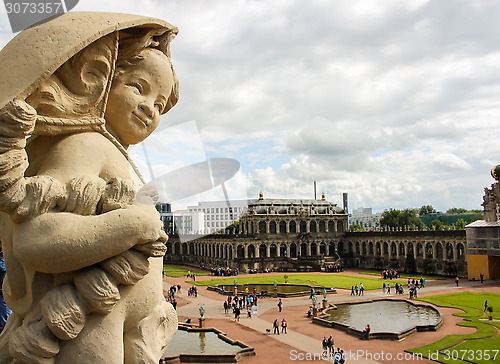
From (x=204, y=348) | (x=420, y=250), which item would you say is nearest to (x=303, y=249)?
(x=420, y=250)

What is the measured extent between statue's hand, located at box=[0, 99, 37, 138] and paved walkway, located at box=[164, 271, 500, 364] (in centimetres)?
1749

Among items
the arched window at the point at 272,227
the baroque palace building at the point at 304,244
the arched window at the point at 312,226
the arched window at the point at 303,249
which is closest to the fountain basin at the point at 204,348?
the baroque palace building at the point at 304,244

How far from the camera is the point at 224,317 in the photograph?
28.4 metres

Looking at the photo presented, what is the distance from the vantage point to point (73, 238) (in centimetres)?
320

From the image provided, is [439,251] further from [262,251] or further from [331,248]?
[262,251]

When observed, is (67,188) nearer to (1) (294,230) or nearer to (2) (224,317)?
(2) (224,317)

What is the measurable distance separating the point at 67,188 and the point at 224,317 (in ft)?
86.5

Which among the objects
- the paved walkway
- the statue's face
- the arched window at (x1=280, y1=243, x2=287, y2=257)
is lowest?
the paved walkway

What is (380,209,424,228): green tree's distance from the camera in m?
84.5

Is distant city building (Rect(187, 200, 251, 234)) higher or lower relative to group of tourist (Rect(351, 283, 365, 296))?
higher

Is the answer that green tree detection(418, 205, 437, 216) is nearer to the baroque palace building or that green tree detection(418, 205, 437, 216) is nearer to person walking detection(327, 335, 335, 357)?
the baroque palace building

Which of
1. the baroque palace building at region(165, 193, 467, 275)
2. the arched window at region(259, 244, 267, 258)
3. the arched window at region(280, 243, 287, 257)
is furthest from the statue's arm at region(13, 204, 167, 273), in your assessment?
the arched window at region(280, 243, 287, 257)

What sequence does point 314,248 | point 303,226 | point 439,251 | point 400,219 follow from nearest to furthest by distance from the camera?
point 439,251
point 303,226
point 314,248
point 400,219

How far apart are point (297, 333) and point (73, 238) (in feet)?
72.8
